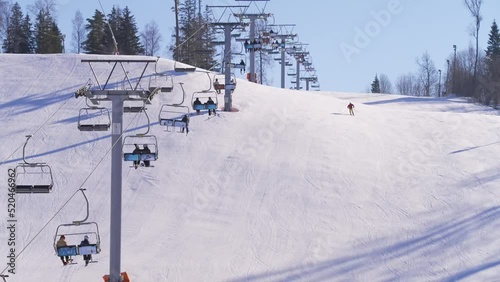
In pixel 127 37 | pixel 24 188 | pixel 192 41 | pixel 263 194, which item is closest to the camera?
pixel 24 188

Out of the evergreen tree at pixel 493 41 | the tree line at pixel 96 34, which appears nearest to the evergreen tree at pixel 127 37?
the tree line at pixel 96 34

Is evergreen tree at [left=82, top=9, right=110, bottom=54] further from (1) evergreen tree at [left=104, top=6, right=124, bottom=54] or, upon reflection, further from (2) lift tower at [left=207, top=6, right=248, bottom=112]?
(2) lift tower at [left=207, top=6, right=248, bottom=112]

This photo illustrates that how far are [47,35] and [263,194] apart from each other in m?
45.4

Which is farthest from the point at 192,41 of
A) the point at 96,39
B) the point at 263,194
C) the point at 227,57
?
the point at 263,194

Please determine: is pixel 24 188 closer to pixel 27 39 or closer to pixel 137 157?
pixel 137 157

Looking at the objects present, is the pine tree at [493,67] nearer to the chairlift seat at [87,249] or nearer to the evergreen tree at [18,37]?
the evergreen tree at [18,37]

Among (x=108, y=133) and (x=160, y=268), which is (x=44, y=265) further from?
(x=108, y=133)

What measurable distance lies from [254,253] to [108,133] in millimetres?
11446

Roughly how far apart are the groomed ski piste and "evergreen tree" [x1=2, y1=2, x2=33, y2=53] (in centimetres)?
3764

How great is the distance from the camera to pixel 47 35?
68125 millimetres

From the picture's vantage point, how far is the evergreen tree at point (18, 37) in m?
75.9

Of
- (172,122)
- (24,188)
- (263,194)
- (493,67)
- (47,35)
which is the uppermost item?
(47,35)

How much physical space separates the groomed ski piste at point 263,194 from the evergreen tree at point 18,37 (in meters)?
37.6

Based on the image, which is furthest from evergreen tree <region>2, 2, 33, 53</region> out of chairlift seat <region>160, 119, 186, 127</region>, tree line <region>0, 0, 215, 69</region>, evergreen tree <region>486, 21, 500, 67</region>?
chairlift seat <region>160, 119, 186, 127</region>
